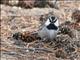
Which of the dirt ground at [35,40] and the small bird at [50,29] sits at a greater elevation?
the small bird at [50,29]

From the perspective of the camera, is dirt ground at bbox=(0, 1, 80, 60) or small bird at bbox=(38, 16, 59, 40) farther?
small bird at bbox=(38, 16, 59, 40)

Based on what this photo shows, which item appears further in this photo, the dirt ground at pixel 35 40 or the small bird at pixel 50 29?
A: the small bird at pixel 50 29

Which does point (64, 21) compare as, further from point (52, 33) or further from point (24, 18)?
point (52, 33)

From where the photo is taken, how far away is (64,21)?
8141 millimetres

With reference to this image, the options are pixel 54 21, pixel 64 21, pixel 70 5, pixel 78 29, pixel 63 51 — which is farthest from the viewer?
pixel 70 5

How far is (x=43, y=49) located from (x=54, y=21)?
20.4 inches

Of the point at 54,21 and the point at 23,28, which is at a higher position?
the point at 54,21

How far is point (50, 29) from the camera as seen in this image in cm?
658

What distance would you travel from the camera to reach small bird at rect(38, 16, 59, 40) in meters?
6.56

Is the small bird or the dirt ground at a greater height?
the small bird

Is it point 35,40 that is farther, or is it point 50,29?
point 35,40

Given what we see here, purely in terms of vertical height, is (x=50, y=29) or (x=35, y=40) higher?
(x=50, y=29)

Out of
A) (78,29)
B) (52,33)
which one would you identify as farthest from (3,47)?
(78,29)

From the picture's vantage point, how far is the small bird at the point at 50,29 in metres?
6.56
